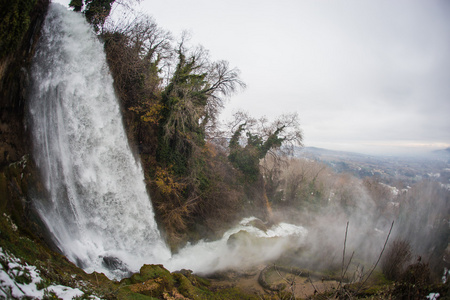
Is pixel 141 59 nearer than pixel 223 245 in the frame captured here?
Yes

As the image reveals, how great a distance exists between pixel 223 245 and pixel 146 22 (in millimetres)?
13560

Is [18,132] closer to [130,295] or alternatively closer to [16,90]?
[16,90]

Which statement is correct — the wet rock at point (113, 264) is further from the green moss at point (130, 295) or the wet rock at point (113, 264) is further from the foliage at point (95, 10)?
the foliage at point (95, 10)

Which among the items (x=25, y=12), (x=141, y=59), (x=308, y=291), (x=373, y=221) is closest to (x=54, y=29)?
(x=25, y=12)

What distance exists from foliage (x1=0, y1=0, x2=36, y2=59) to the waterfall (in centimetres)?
156

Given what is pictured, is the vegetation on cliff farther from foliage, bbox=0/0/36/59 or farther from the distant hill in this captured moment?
the distant hill

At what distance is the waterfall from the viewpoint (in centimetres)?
648

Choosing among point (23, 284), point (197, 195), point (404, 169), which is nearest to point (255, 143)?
point (197, 195)

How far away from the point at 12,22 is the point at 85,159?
438cm

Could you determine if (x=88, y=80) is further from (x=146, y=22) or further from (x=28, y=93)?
(x=146, y=22)

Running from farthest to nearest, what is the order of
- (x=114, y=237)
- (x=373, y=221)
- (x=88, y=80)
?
(x=373, y=221), (x=114, y=237), (x=88, y=80)

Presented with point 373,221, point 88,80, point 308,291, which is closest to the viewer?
point 88,80

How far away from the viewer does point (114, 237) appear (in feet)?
27.4

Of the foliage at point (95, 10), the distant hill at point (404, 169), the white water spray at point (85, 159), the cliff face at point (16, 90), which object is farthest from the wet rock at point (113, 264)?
the distant hill at point (404, 169)
